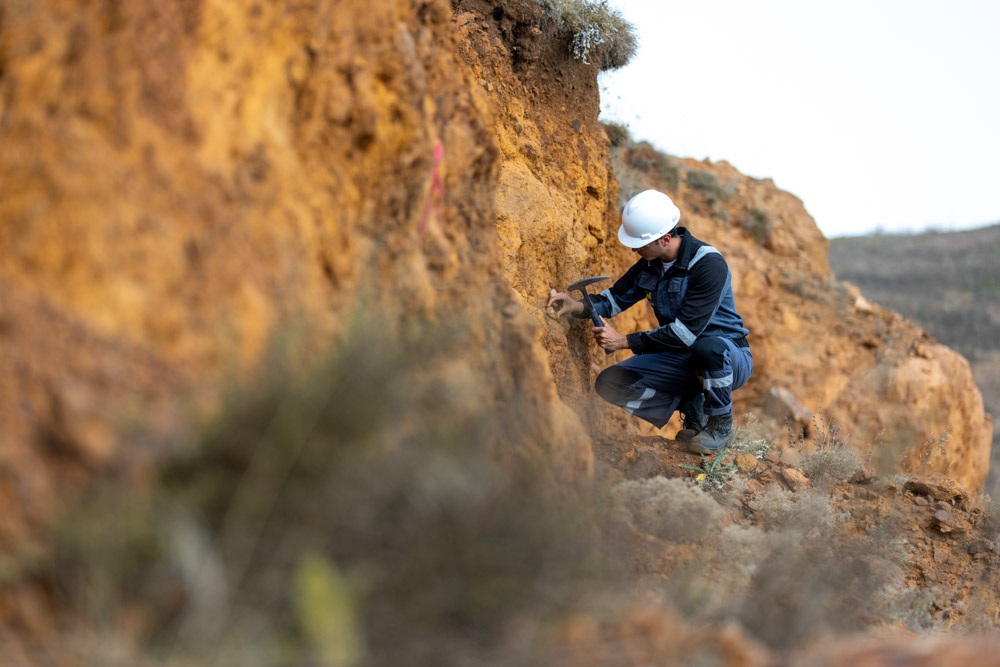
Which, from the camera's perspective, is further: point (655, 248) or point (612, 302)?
point (612, 302)

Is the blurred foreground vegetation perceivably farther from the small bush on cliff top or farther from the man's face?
the small bush on cliff top

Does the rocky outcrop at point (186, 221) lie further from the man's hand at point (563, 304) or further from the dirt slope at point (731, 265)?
the man's hand at point (563, 304)

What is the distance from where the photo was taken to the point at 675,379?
5633mm

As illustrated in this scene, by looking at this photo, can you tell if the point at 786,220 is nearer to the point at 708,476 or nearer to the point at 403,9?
the point at 708,476

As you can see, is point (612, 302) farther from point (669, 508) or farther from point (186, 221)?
point (186, 221)

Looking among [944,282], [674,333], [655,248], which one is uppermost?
[944,282]

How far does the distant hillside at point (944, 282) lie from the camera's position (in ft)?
73.2

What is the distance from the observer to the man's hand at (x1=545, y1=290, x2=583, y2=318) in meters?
5.26

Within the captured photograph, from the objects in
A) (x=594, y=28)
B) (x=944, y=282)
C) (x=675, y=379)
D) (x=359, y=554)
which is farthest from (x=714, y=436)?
(x=944, y=282)

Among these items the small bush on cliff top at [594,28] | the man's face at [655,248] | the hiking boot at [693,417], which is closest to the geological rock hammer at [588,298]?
the man's face at [655,248]

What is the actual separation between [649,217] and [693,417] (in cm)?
169

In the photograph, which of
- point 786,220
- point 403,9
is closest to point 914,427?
point 786,220

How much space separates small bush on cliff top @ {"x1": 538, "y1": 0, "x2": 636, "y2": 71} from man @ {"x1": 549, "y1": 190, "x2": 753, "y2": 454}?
1642 mm

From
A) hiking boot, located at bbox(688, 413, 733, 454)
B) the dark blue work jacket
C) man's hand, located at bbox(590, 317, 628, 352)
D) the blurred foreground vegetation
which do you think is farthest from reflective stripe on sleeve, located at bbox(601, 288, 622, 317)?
the blurred foreground vegetation
